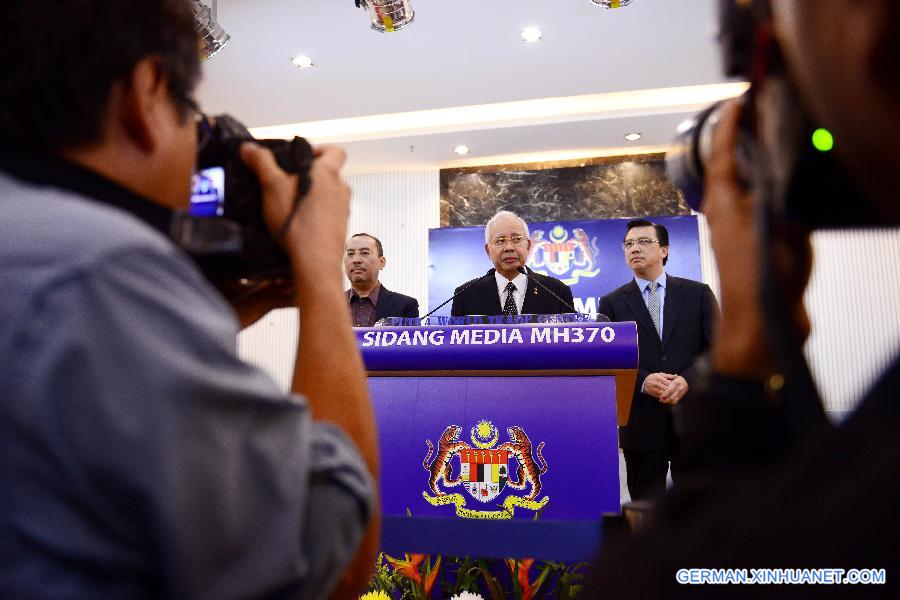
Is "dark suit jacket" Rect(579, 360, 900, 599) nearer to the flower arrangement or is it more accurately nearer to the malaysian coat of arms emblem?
the flower arrangement

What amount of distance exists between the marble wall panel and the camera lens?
18.8 feet

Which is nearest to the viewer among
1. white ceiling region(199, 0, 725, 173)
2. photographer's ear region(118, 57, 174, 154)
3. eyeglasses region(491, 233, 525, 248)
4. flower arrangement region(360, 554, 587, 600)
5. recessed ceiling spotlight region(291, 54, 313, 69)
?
photographer's ear region(118, 57, 174, 154)

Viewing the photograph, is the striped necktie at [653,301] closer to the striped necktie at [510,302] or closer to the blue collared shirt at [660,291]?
the blue collared shirt at [660,291]

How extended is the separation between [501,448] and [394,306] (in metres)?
2.16

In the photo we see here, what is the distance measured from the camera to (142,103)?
498mm

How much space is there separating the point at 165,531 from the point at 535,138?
5.72 meters

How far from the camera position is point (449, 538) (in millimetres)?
1594

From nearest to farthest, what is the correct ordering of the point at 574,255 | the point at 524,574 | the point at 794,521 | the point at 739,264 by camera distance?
the point at 794,521
the point at 739,264
the point at 524,574
the point at 574,255

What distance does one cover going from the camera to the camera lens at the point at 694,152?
1.26ft

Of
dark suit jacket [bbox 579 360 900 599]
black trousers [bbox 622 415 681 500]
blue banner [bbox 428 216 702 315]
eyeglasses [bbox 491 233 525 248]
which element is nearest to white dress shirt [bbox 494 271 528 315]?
eyeglasses [bbox 491 233 525 248]

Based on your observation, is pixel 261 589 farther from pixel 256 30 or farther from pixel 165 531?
pixel 256 30

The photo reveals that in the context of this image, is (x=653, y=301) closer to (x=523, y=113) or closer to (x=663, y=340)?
(x=663, y=340)

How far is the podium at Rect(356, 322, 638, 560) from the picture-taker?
1.82 m

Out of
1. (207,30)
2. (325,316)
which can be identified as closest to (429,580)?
(325,316)
